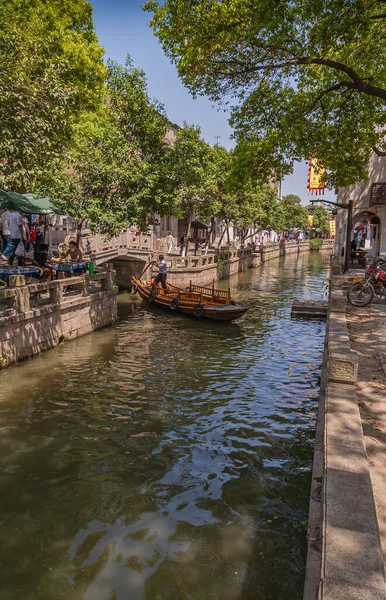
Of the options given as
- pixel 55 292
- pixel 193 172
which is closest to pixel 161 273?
pixel 193 172

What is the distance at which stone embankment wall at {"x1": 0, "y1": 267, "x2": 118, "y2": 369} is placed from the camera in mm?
11477

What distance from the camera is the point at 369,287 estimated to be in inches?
561

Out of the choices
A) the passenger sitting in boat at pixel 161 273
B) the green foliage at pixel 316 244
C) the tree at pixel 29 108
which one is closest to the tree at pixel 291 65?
the tree at pixel 29 108

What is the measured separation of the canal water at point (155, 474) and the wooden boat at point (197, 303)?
13.6 feet

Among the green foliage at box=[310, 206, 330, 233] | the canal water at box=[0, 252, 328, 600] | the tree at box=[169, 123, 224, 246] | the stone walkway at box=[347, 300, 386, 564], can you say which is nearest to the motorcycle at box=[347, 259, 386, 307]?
the stone walkway at box=[347, 300, 386, 564]

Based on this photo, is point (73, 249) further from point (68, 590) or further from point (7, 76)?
point (68, 590)

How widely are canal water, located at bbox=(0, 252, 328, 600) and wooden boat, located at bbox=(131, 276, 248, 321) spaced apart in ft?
13.6

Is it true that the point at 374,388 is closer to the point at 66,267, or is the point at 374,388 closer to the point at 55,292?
the point at 55,292

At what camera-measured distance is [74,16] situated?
25859mm

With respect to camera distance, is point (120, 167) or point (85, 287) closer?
point (85, 287)

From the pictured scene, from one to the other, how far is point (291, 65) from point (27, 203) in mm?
9573

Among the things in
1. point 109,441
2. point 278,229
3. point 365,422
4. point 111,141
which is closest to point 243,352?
point 109,441

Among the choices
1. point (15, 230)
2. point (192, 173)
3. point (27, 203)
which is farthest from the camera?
point (192, 173)

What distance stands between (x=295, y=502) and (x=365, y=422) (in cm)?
145
